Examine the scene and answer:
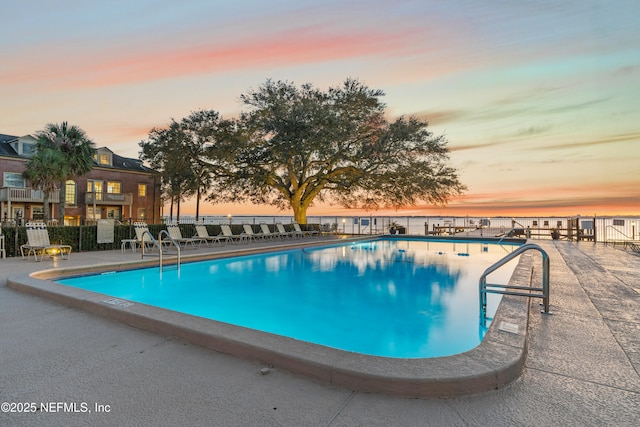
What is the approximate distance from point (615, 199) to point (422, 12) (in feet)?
69.7

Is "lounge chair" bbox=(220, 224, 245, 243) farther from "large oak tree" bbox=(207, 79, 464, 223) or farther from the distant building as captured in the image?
the distant building

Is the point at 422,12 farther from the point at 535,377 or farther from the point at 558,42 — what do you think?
the point at 535,377

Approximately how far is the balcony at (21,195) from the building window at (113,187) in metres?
3.97

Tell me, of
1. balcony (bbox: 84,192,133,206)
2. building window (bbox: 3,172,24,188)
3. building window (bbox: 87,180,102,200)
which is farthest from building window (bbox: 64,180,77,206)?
building window (bbox: 3,172,24,188)

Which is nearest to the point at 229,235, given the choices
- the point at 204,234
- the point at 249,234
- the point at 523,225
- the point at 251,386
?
the point at 249,234

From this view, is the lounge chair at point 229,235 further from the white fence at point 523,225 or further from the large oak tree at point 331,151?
the large oak tree at point 331,151

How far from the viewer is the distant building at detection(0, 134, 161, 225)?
2116 centimetres

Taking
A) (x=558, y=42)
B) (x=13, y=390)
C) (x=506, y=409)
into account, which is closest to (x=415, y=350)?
(x=506, y=409)

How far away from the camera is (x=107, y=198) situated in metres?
24.6

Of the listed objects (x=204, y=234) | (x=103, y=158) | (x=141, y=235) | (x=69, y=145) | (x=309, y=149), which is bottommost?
(x=204, y=234)

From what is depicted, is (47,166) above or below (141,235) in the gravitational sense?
above

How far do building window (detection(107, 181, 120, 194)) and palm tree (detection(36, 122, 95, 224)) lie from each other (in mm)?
6522

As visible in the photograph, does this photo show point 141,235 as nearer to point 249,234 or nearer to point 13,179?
point 249,234

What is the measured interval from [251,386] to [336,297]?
455 cm
